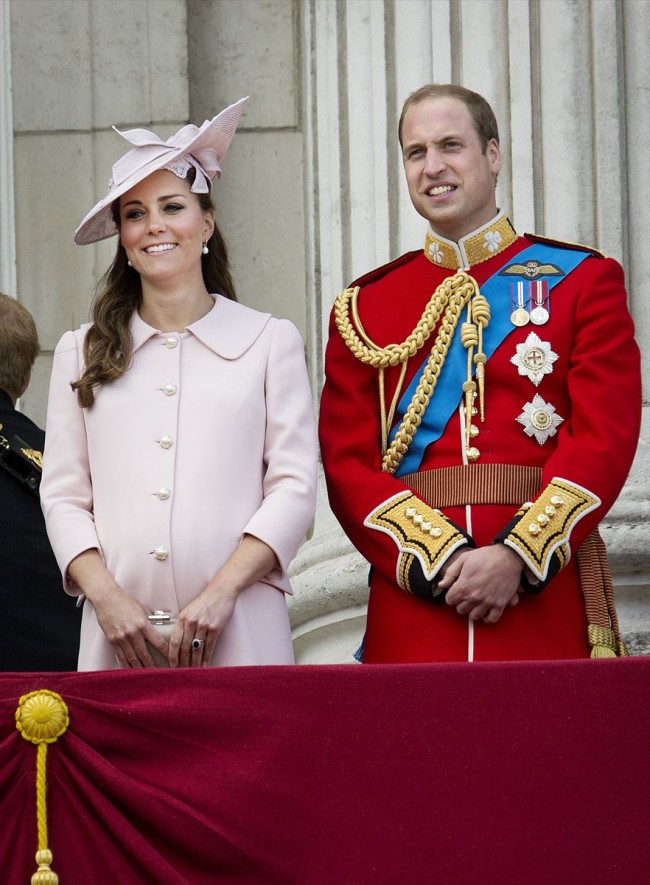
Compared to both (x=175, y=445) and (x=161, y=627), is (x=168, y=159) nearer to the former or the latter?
(x=175, y=445)

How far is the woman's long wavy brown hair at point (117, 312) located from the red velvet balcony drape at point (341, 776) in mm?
800

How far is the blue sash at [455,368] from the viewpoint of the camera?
3994 millimetres

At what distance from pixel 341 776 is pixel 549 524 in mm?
748

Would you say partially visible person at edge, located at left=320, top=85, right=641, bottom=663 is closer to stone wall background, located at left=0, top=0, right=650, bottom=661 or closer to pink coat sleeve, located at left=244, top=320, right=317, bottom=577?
pink coat sleeve, located at left=244, top=320, right=317, bottom=577

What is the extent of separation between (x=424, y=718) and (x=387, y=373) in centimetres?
103

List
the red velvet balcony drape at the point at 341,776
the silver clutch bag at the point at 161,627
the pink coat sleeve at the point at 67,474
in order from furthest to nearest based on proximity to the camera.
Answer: the pink coat sleeve at the point at 67,474, the silver clutch bag at the point at 161,627, the red velvet balcony drape at the point at 341,776

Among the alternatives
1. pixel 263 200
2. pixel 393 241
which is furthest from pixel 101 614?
pixel 263 200

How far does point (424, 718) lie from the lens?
10.7 feet

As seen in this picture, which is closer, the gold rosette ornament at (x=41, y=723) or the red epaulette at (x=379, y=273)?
the gold rosette ornament at (x=41, y=723)

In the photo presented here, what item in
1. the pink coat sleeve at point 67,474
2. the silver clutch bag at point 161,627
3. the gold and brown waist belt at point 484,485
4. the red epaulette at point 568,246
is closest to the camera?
the silver clutch bag at point 161,627

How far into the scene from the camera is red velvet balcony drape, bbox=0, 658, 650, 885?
10.4ft

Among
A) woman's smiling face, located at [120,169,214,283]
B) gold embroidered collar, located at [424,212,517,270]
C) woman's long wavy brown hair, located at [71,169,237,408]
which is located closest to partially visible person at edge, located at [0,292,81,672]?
woman's long wavy brown hair, located at [71,169,237,408]

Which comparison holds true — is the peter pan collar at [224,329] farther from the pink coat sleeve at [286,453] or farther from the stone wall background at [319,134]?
the stone wall background at [319,134]

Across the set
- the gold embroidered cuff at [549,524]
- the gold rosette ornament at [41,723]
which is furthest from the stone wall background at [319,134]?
the gold rosette ornament at [41,723]
